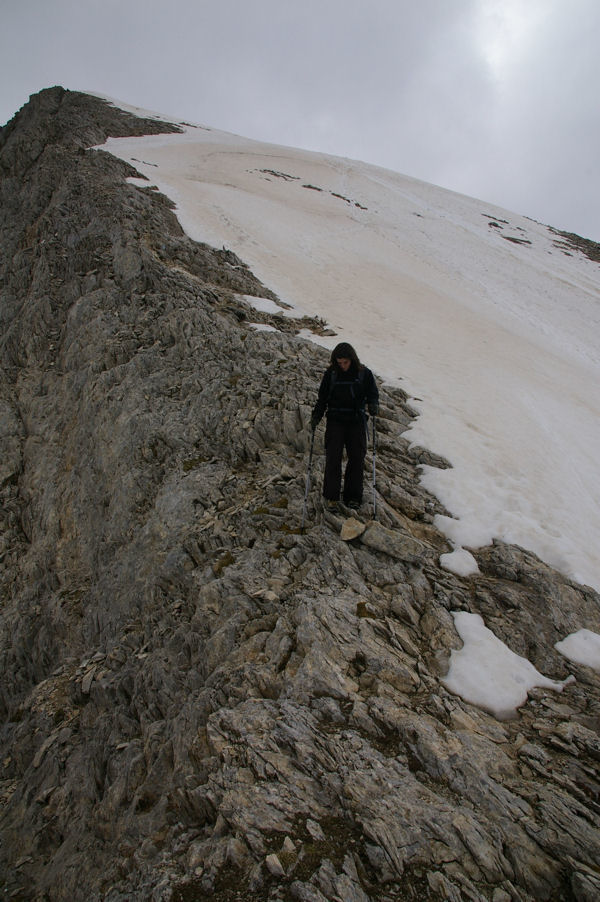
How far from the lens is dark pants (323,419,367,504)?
7.85m

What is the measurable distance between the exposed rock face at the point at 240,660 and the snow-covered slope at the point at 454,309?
1412mm

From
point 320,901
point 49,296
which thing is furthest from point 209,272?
point 320,901

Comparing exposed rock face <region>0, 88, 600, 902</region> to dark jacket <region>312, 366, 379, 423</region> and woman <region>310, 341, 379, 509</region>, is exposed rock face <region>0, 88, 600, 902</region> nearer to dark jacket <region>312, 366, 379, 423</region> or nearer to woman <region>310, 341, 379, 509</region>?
woman <region>310, 341, 379, 509</region>

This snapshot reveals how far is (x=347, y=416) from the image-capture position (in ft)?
26.1

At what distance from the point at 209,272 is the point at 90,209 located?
6.41m

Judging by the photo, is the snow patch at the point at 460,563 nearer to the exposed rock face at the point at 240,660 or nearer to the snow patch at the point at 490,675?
the exposed rock face at the point at 240,660

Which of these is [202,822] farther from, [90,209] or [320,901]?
[90,209]

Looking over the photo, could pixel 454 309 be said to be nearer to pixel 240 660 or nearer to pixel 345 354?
pixel 345 354

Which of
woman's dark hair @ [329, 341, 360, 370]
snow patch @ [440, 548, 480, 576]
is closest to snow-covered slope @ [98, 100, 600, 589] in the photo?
snow patch @ [440, 548, 480, 576]

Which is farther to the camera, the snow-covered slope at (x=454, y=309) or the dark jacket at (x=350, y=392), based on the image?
the snow-covered slope at (x=454, y=309)

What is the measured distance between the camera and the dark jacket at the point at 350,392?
25.8ft

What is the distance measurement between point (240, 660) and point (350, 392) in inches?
179

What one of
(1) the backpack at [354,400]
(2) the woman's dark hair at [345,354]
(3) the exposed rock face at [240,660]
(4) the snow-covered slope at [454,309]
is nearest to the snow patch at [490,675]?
(3) the exposed rock face at [240,660]

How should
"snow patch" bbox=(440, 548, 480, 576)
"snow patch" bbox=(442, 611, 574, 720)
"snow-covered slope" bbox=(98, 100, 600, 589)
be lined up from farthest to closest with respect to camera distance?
1. "snow-covered slope" bbox=(98, 100, 600, 589)
2. "snow patch" bbox=(440, 548, 480, 576)
3. "snow patch" bbox=(442, 611, 574, 720)
